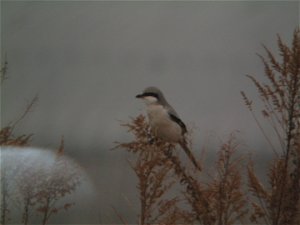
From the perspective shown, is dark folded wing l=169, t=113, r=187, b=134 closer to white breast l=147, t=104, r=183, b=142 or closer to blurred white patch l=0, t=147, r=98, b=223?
white breast l=147, t=104, r=183, b=142

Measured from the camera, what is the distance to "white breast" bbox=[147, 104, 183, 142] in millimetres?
2192

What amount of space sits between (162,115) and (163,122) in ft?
0.15

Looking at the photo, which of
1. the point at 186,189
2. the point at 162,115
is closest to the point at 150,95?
the point at 162,115

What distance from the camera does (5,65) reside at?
158 centimetres

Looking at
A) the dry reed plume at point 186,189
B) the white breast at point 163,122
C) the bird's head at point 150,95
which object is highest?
the bird's head at point 150,95

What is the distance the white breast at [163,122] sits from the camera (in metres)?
2.19

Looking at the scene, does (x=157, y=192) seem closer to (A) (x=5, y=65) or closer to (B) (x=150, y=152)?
(B) (x=150, y=152)

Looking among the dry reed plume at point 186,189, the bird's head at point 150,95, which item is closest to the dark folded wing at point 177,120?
the bird's head at point 150,95

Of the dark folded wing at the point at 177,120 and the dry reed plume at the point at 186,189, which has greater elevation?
the dark folded wing at the point at 177,120

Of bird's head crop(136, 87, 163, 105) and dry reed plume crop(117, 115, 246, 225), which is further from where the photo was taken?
bird's head crop(136, 87, 163, 105)

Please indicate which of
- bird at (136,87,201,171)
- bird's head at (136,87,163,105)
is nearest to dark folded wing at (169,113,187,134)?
bird at (136,87,201,171)

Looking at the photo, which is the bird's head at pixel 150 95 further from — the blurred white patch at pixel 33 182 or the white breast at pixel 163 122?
the blurred white patch at pixel 33 182

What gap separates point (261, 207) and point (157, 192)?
16.2 inches

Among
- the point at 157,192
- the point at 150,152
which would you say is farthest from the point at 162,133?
the point at 157,192
